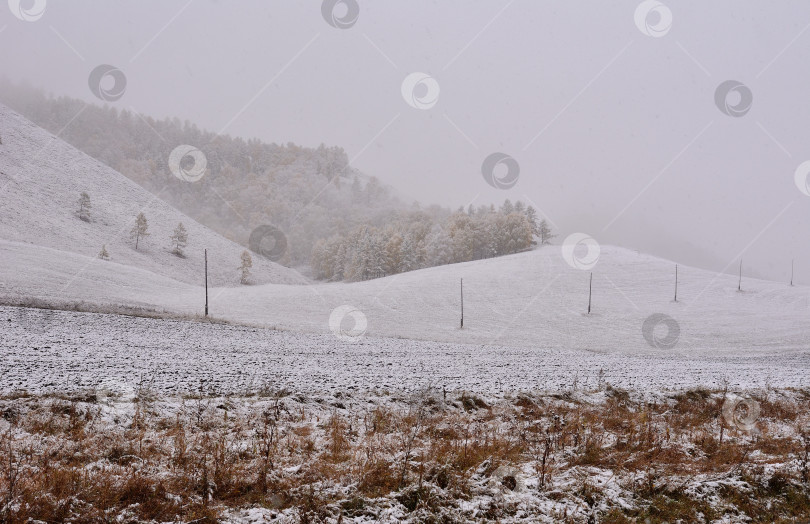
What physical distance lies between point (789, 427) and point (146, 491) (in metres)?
15.4

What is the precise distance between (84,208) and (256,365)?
351 ft

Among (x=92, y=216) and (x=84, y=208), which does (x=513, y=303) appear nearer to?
(x=92, y=216)

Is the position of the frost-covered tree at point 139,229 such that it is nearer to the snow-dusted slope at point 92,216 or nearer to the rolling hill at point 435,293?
the snow-dusted slope at point 92,216

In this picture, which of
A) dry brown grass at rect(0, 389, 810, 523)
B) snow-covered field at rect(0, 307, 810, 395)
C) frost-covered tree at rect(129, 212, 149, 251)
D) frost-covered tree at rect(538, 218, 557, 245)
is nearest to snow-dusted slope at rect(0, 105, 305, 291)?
frost-covered tree at rect(129, 212, 149, 251)

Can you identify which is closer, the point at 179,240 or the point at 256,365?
the point at 256,365

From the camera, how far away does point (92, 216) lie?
10344cm

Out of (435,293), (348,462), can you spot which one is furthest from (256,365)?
(435,293)

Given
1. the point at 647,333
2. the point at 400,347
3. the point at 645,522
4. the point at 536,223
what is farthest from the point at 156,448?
the point at 536,223

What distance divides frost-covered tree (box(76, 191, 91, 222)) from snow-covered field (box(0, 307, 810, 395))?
86012mm

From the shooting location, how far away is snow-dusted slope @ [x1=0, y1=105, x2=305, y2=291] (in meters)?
84.6

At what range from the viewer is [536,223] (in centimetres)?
14600

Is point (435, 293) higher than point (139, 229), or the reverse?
point (139, 229)

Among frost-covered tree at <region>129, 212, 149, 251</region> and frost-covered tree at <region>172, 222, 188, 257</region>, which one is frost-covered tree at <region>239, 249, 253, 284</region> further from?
frost-covered tree at <region>129, 212, 149, 251</region>

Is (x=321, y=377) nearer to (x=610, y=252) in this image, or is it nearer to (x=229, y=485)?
(x=229, y=485)
